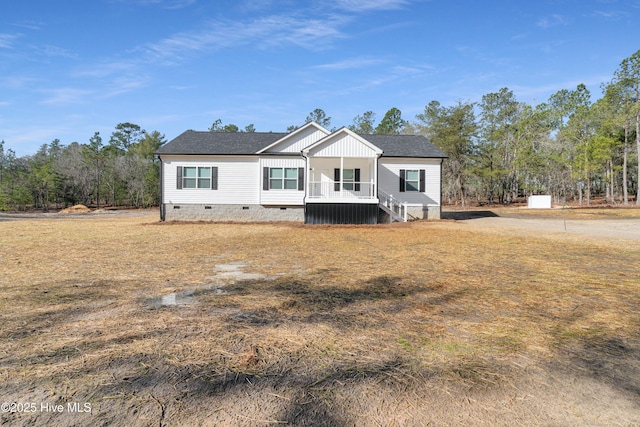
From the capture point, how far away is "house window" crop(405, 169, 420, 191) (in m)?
19.8

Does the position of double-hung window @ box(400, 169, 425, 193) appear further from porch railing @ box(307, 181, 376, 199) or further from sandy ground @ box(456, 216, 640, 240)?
sandy ground @ box(456, 216, 640, 240)

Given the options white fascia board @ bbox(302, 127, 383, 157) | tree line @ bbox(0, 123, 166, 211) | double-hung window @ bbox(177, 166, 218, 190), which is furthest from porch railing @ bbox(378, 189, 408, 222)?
tree line @ bbox(0, 123, 166, 211)

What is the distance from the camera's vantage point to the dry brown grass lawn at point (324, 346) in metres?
2.02

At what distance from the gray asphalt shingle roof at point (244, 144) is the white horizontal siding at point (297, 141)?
4.49ft

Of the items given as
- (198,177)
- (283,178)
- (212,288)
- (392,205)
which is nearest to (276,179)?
(283,178)

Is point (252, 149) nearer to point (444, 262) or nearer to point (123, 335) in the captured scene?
point (444, 262)

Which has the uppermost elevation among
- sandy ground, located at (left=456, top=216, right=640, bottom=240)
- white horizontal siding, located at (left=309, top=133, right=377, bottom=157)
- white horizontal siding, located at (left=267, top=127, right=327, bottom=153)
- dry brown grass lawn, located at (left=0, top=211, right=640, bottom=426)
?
white horizontal siding, located at (left=267, top=127, right=327, bottom=153)

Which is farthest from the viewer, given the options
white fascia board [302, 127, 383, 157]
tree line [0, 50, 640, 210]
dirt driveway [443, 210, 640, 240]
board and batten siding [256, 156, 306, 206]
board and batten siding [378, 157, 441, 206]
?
tree line [0, 50, 640, 210]

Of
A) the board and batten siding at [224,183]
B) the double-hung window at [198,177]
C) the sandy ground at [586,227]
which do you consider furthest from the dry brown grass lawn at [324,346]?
the double-hung window at [198,177]

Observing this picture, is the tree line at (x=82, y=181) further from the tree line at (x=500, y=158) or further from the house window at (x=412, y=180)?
the house window at (x=412, y=180)

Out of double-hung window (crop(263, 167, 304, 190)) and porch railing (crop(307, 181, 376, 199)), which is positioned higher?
double-hung window (crop(263, 167, 304, 190))

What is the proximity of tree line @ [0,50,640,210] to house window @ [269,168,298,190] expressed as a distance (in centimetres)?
1753

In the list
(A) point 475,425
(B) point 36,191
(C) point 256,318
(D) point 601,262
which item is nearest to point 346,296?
(C) point 256,318

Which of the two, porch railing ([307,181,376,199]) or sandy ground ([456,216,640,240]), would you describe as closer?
sandy ground ([456,216,640,240])
